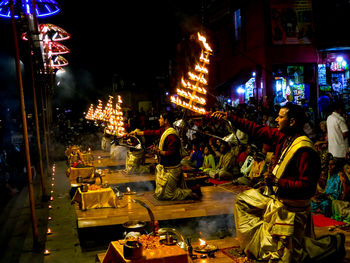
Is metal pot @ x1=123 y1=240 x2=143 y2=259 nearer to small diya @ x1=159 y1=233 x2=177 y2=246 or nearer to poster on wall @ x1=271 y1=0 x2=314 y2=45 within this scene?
small diya @ x1=159 y1=233 x2=177 y2=246

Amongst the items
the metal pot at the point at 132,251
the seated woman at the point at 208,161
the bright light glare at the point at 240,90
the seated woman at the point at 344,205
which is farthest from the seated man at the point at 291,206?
the bright light glare at the point at 240,90

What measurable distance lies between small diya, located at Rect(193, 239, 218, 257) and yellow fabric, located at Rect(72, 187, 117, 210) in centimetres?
328

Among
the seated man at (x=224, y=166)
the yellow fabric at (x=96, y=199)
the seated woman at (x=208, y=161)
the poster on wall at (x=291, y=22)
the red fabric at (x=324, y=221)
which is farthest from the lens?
the poster on wall at (x=291, y=22)

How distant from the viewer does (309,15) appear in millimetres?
18469

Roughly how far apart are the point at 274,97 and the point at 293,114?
1431cm

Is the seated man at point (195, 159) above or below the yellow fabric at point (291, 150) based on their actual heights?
below

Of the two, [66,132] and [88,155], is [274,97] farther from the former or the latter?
[66,132]

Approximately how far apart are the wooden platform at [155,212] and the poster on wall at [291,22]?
39.2ft

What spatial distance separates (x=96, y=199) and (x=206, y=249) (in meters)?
3.61

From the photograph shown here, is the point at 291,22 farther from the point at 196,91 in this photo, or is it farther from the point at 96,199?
the point at 96,199

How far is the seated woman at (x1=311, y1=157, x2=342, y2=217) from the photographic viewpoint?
7.54 metres

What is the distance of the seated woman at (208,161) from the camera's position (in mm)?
13091

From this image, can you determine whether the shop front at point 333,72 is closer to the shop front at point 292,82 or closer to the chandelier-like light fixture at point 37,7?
the shop front at point 292,82

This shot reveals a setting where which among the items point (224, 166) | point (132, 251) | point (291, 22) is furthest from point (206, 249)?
point (291, 22)
